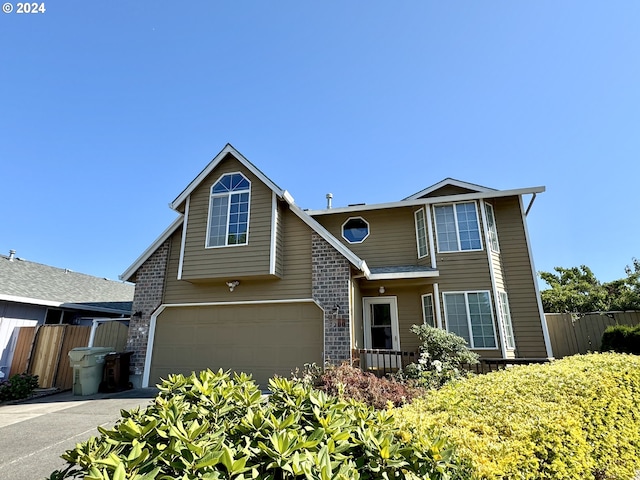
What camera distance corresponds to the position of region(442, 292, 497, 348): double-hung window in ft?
33.4

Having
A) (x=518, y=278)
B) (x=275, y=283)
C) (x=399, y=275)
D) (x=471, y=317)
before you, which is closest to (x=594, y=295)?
→ (x=518, y=278)

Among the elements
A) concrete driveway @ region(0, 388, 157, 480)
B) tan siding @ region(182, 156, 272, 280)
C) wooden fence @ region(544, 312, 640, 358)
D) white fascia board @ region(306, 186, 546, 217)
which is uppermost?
white fascia board @ region(306, 186, 546, 217)

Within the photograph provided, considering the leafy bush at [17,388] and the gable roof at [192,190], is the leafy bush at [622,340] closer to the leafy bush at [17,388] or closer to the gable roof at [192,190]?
the gable roof at [192,190]

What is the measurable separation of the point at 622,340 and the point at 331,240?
10.0 metres

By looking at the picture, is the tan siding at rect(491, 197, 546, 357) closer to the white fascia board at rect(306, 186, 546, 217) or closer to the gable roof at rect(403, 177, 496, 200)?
the white fascia board at rect(306, 186, 546, 217)

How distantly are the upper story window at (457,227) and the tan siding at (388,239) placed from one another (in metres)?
1.01

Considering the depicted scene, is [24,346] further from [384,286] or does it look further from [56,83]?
[384,286]

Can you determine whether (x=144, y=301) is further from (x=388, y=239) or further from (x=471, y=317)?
(x=471, y=317)

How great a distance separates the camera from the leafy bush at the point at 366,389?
518cm

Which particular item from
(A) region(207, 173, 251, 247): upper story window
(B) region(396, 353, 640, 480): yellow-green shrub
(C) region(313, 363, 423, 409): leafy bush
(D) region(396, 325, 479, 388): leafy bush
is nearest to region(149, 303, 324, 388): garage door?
(A) region(207, 173, 251, 247): upper story window

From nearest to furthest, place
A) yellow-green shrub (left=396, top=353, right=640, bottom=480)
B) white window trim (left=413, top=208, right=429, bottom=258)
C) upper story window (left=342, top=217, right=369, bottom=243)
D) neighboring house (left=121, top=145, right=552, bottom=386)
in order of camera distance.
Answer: yellow-green shrub (left=396, top=353, right=640, bottom=480) < neighboring house (left=121, top=145, right=552, bottom=386) < white window trim (left=413, top=208, right=429, bottom=258) < upper story window (left=342, top=217, right=369, bottom=243)

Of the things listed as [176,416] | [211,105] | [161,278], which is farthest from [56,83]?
[176,416]

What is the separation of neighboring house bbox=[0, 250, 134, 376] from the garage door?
5.65m

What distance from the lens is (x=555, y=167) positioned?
12406 millimetres
